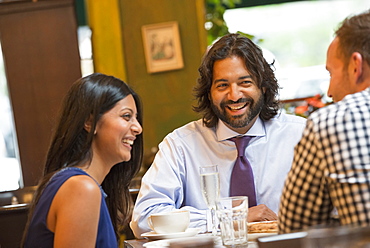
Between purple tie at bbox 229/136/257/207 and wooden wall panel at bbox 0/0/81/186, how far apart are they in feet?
8.91

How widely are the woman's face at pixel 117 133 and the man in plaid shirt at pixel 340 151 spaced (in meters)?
0.68

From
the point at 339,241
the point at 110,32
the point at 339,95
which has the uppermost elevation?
the point at 110,32

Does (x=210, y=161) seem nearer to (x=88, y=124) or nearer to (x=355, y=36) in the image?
(x=88, y=124)

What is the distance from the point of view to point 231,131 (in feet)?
8.71

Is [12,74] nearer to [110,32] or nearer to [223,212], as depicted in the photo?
[110,32]

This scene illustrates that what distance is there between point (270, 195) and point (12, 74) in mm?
3046

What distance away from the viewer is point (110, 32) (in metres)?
5.63

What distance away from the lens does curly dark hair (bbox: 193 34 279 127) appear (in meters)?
2.67

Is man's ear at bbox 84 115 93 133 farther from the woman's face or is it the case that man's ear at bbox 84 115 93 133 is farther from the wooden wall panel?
the wooden wall panel

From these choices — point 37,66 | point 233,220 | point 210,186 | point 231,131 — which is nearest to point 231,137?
point 231,131

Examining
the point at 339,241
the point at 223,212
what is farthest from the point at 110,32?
the point at 339,241

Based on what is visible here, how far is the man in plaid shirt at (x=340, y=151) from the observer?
4.72ft

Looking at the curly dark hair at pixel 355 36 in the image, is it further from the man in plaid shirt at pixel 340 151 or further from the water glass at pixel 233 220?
the water glass at pixel 233 220

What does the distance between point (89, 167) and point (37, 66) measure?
3.15m
